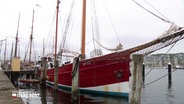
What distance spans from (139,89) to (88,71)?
9.67 m

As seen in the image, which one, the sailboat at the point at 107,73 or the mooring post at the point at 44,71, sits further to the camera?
the mooring post at the point at 44,71

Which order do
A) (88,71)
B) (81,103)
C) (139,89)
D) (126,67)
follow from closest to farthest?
1. (139,89)
2. (81,103)
3. (126,67)
4. (88,71)

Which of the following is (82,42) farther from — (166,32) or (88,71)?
(166,32)

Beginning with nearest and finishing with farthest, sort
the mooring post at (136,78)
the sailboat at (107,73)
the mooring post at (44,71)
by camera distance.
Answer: the mooring post at (136,78) < the sailboat at (107,73) < the mooring post at (44,71)

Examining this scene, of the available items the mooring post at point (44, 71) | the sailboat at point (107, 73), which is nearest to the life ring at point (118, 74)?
the sailboat at point (107, 73)

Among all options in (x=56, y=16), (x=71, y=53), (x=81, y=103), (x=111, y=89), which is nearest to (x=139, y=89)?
(x=81, y=103)

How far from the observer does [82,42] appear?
2339cm

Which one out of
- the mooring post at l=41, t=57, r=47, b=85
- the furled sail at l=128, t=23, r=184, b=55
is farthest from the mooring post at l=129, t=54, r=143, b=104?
the mooring post at l=41, t=57, r=47, b=85

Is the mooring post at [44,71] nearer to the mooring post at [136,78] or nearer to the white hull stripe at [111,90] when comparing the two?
the white hull stripe at [111,90]

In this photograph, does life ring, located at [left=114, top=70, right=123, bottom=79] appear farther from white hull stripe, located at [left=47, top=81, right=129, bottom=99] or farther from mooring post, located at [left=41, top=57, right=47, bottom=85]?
mooring post, located at [left=41, top=57, right=47, bottom=85]

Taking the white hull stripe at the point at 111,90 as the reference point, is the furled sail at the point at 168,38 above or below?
above

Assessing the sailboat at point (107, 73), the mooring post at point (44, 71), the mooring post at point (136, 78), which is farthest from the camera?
the mooring post at point (44, 71)

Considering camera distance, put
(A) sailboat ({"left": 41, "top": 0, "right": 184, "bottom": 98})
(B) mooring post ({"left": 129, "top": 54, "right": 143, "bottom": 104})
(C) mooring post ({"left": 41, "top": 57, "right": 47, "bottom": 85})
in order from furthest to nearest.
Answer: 1. (C) mooring post ({"left": 41, "top": 57, "right": 47, "bottom": 85})
2. (A) sailboat ({"left": 41, "top": 0, "right": 184, "bottom": 98})
3. (B) mooring post ({"left": 129, "top": 54, "right": 143, "bottom": 104})

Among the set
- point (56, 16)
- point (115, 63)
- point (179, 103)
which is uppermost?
point (56, 16)
